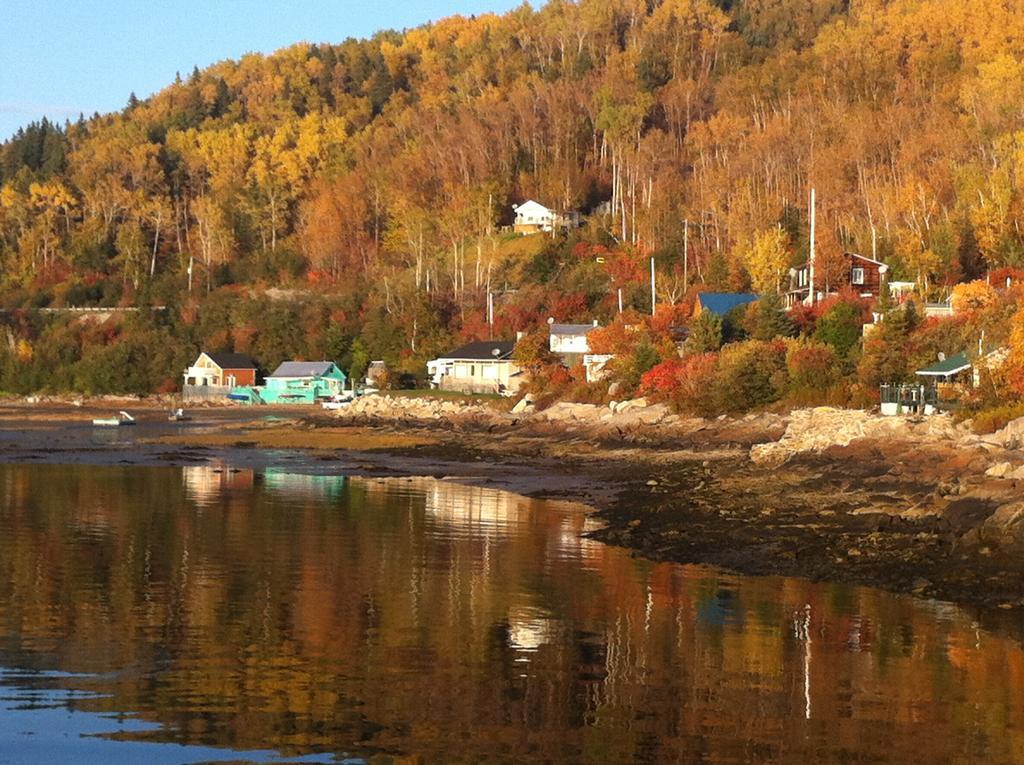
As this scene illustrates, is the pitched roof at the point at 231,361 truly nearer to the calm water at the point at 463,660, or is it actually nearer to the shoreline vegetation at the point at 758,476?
the shoreline vegetation at the point at 758,476

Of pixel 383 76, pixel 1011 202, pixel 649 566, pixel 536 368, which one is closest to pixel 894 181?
pixel 1011 202

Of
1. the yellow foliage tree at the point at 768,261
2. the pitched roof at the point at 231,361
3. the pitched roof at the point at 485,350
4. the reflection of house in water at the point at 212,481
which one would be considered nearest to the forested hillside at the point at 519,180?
the yellow foliage tree at the point at 768,261

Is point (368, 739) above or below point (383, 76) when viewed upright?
below

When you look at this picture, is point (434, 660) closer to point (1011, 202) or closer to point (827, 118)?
point (1011, 202)

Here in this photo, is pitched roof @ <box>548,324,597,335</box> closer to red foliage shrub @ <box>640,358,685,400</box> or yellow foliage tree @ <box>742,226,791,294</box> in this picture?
yellow foliage tree @ <box>742,226,791,294</box>

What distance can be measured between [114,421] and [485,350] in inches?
780

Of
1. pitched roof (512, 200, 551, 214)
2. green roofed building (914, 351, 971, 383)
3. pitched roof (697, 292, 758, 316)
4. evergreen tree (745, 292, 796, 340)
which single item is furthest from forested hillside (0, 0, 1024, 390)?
green roofed building (914, 351, 971, 383)

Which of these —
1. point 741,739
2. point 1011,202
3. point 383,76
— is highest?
A: point 383,76

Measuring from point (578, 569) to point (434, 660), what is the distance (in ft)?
→ 21.1

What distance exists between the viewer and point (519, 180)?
102m

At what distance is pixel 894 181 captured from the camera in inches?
2840

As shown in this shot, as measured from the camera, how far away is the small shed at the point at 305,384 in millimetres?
81363

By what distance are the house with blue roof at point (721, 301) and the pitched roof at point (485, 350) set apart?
12451 millimetres

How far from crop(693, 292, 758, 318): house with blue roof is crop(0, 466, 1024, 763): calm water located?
36.3m
